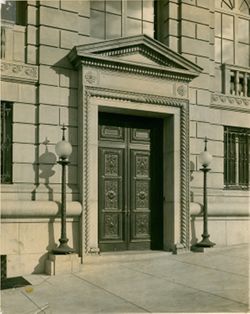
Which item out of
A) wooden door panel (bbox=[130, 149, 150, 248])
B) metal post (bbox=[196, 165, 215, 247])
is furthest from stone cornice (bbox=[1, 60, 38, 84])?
metal post (bbox=[196, 165, 215, 247])

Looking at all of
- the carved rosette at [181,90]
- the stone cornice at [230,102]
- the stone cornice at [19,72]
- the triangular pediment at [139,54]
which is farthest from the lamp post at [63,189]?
the stone cornice at [230,102]

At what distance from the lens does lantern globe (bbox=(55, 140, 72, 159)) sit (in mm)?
9758

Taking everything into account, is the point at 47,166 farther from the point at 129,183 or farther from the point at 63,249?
the point at 129,183

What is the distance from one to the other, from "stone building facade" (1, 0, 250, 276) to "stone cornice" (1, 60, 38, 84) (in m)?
0.03

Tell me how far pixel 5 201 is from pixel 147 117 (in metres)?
4.48

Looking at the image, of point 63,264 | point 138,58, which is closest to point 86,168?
point 63,264

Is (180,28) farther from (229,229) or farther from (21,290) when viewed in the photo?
(21,290)

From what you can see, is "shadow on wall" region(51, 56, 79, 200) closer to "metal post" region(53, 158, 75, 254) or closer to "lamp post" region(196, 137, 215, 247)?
"metal post" region(53, 158, 75, 254)

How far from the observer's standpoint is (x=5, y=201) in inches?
379

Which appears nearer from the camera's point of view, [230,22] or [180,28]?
[180,28]

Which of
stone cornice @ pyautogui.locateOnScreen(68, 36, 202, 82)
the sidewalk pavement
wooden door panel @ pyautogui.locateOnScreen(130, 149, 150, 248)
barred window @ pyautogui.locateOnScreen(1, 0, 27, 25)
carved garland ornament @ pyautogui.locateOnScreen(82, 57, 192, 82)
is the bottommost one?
the sidewalk pavement

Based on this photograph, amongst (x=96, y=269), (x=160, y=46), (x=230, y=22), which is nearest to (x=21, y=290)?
(x=96, y=269)

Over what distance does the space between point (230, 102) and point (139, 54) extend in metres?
3.27

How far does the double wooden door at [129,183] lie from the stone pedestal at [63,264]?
5.62ft
